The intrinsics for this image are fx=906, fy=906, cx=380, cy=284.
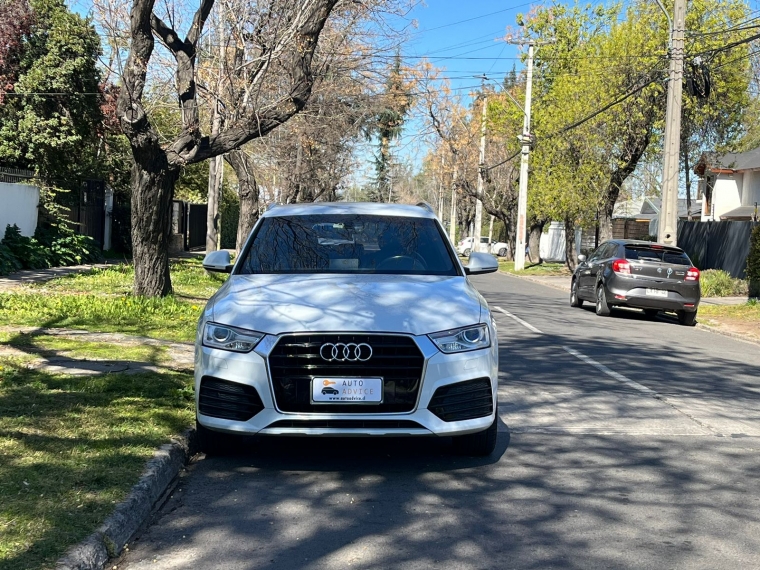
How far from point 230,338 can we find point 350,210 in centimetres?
222

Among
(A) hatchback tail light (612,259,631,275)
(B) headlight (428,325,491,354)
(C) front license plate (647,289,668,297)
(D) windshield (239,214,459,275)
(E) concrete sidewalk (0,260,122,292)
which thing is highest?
(D) windshield (239,214,459,275)

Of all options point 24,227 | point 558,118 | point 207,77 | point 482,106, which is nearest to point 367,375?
point 207,77

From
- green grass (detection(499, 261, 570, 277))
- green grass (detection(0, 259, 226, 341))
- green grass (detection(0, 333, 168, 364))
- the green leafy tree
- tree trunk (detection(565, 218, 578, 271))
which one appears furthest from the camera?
green grass (detection(499, 261, 570, 277))

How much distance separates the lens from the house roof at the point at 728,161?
40.2 m

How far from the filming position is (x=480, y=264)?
25.1 feet

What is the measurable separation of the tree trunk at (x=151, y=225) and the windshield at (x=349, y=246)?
7416 millimetres

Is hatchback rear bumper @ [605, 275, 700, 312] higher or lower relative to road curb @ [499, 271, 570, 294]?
higher

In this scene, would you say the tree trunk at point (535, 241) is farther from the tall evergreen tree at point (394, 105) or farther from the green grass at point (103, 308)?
the green grass at point (103, 308)

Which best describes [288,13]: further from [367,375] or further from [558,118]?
[558,118]

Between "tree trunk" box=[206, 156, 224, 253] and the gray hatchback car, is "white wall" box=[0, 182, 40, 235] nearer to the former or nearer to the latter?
"tree trunk" box=[206, 156, 224, 253]

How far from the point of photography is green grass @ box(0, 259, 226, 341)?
38.5ft

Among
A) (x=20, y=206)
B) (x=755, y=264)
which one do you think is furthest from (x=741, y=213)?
(x=20, y=206)

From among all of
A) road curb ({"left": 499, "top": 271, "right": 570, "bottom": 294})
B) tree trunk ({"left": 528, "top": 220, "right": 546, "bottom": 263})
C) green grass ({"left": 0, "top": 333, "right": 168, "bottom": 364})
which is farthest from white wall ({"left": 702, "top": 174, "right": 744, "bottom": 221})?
green grass ({"left": 0, "top": 333, "right": 168, "bottom": 364})

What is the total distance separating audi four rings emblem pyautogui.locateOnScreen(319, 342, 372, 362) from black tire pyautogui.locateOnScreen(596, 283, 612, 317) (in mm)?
13219
